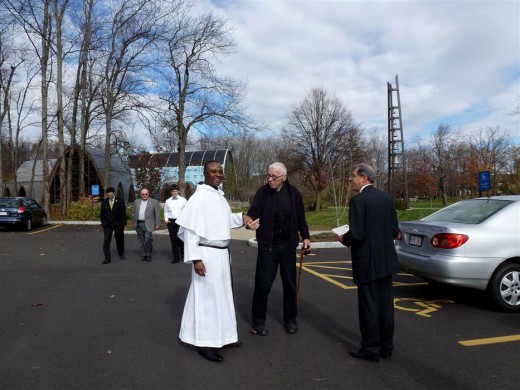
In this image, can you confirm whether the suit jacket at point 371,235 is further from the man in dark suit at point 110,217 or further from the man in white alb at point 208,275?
the man in dark suit at point 110,217

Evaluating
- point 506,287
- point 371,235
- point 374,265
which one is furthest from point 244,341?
point 506,287

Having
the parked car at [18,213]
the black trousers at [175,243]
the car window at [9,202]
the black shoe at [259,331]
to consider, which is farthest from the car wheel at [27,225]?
the black shoe at [259,331]

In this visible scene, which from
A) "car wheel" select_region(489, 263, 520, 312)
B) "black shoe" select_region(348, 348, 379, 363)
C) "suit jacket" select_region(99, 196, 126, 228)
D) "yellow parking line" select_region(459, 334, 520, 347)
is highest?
"suit jacket" select_region(99, 196, 126, 228)

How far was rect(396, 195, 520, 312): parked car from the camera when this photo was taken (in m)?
5.33

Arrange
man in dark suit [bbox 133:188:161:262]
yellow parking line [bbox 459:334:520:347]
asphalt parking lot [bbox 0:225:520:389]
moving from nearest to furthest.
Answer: asphalt parking lot [bbox 0:225:520:389] → yellow parking line [bbox 459:334:520:347] → man in dark suit [bbox 133:188:161:262]

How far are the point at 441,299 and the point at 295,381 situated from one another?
371 cm

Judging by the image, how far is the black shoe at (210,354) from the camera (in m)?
3.88

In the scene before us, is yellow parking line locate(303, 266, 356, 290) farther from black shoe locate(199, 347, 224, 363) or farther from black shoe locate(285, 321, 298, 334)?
black shoe locate(199, 347, 224, 363)

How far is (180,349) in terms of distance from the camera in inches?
165

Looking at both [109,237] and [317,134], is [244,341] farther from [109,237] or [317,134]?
[317,134]

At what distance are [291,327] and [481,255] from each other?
8.97ft

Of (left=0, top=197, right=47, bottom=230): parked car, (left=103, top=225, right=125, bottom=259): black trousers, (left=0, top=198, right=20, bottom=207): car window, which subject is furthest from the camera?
(left=0, top=198, right=20, bottom=207): car window

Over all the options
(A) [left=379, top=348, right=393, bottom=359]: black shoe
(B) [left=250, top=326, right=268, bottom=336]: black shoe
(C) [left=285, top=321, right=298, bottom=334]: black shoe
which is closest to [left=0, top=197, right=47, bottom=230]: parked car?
(B) [left=250, top=326, right=268, bottom=336]: black shoe

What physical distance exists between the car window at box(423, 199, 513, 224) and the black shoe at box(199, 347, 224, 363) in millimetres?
4027
